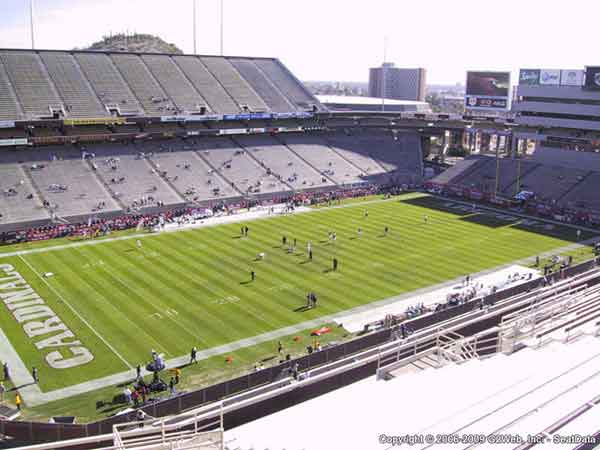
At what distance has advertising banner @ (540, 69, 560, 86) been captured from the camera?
2498 inches

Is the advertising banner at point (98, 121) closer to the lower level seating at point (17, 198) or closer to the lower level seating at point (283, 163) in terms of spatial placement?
the lower level seating at point (17, 198)

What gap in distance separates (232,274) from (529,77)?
4777cm

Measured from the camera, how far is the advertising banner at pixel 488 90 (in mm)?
66938

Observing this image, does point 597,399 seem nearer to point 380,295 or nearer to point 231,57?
point 380,295

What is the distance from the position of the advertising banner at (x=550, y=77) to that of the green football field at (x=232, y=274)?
20932 mm

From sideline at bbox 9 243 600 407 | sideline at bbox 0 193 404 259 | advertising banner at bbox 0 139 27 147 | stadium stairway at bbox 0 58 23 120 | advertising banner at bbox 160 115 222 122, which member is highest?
stadium stairway at bbox 0 58 23 120

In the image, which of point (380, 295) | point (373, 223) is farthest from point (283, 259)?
point (373, 223)

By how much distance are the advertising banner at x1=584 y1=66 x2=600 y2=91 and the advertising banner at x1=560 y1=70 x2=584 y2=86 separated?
2.45 feet

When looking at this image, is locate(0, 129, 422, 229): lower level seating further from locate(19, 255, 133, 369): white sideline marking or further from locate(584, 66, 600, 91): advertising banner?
locate(584, 66, 600, 91): advertising banner

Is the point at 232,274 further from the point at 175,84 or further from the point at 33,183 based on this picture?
the point at 175,84

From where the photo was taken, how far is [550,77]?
210 ft

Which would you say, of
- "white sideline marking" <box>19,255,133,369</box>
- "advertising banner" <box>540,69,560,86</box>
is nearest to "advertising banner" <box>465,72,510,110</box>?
"advertising banner" <box>540,69,560,86</box>

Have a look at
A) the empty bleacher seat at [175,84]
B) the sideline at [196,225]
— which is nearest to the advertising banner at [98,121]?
the empty bleacher seat at [175,84]

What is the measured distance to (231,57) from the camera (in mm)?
79562
